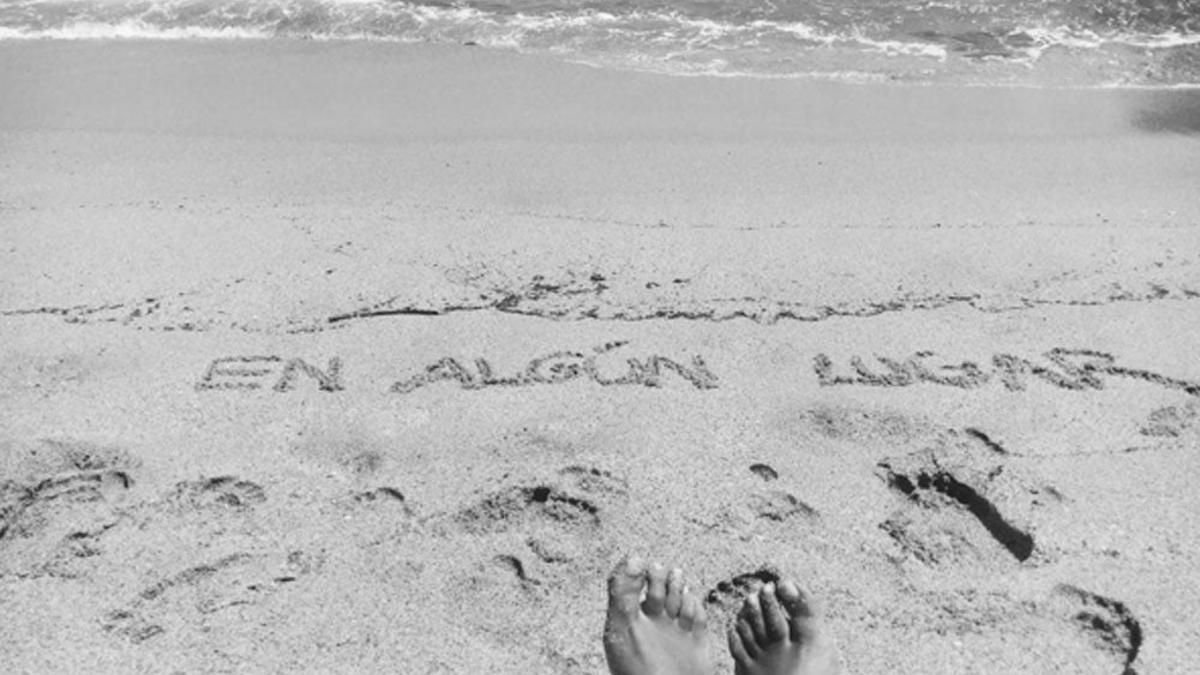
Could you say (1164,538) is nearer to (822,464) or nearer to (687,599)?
(822,464)

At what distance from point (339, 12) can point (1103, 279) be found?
15.4 ft

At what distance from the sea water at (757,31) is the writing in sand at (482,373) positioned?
2.82 meters

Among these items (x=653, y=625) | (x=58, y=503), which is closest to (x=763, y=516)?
(x=653, y=625)

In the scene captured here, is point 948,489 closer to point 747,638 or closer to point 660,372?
point 747,638

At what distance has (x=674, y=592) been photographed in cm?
259

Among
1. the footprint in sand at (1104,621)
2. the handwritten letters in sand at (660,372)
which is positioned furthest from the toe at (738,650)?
the handwritten letters in sand at (660,372)

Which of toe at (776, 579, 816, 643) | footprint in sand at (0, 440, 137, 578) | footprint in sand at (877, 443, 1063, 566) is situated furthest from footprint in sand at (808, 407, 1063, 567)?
footprint in sand at (0, 440, 137, 578)

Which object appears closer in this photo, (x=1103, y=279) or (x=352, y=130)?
(x=1103, y=279)

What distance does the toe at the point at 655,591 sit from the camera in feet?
8.36

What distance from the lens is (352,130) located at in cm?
509

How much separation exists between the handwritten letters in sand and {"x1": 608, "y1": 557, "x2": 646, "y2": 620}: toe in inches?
31.8

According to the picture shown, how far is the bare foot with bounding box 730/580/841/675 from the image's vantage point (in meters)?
2.44

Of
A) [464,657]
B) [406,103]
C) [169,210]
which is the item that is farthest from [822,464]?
[406,103]

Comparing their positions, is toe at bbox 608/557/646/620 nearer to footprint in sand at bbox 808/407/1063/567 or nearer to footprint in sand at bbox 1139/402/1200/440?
footprint in sand at bbox 808/407/1063/567
